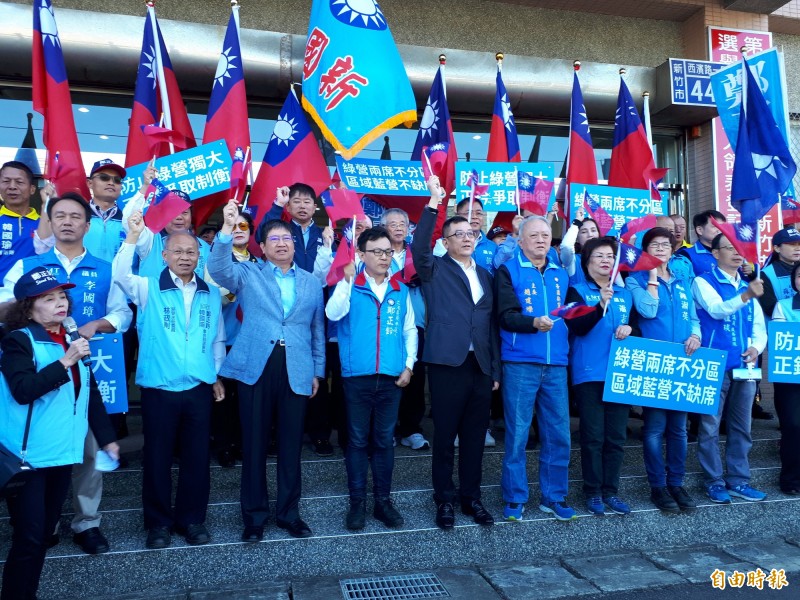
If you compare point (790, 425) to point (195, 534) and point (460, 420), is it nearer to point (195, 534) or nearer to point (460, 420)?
point (460, 420)

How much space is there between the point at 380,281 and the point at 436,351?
0.63 m

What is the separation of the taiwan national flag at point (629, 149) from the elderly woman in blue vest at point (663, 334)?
264cm

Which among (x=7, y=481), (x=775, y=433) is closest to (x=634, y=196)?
(x=775, y=433)

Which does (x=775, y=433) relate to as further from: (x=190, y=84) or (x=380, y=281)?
(x=190, y=84)

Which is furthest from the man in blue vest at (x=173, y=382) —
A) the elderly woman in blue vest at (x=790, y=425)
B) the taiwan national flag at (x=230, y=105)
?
the elderly woman in blue vest at (x=790, y=425)

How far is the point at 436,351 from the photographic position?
4176mm

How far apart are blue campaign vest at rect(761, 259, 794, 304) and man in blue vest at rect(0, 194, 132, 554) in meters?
5.13

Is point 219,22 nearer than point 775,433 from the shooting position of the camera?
No

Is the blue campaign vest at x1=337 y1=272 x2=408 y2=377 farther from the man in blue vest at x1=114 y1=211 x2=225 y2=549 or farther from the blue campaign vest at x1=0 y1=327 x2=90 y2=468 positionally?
the blue campaign vest at x1=0 y1=327 x2=90 y2=468

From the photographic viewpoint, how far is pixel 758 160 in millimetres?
5309

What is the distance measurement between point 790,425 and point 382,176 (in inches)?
158

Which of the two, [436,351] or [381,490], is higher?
[436,351]

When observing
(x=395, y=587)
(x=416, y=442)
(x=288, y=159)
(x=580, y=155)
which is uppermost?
(x=580, y=155)

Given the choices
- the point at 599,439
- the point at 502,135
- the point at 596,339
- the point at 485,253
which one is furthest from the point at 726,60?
the point at 599,439
